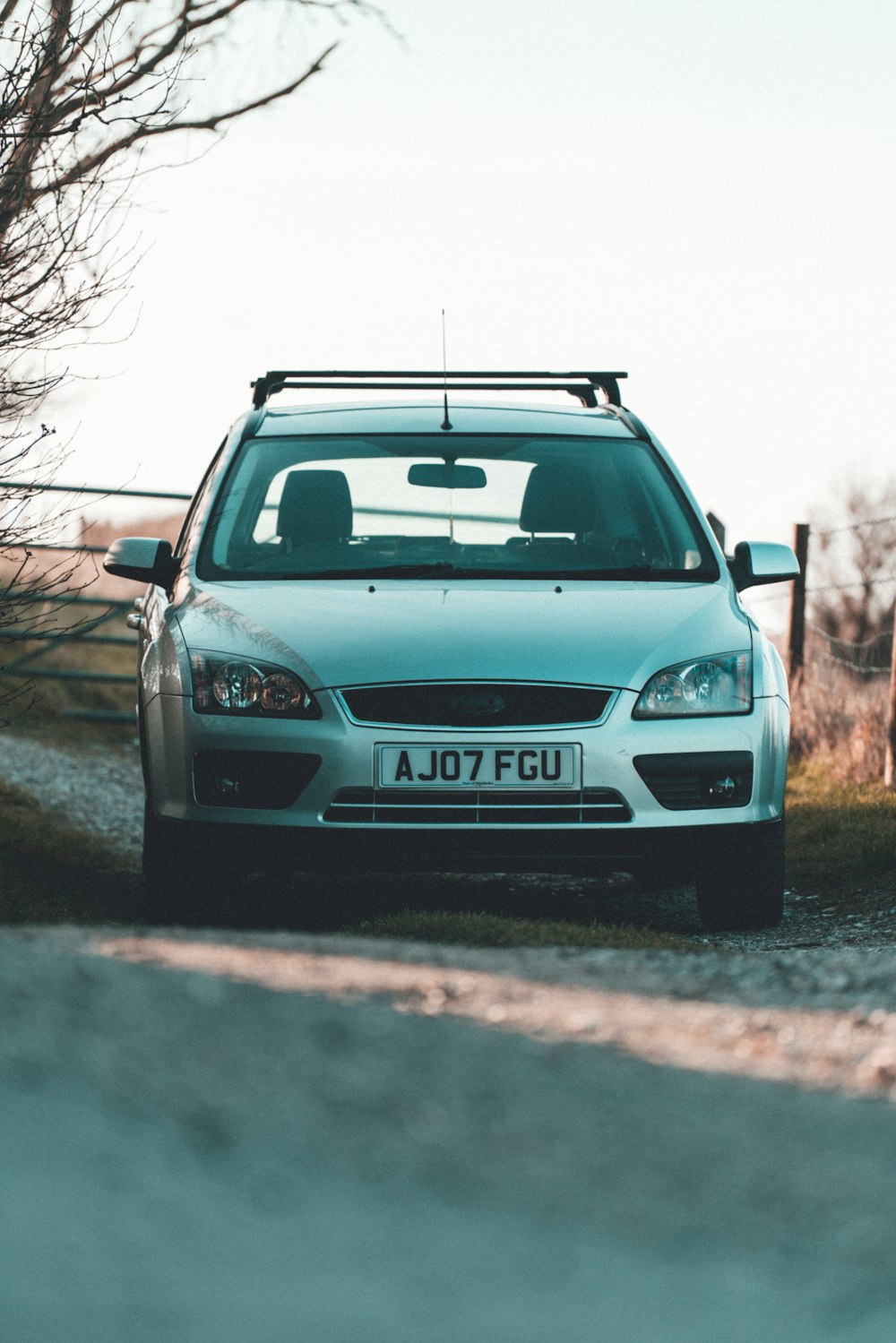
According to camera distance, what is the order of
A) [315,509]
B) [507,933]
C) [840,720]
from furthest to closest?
[840,720], [315,509], [507,933]

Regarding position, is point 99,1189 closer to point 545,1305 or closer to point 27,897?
point 545,1305

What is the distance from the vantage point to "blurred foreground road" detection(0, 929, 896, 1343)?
2.19 m

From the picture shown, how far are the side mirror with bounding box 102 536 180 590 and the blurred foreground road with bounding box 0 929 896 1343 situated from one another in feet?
7.54

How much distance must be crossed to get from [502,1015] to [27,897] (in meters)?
3.63

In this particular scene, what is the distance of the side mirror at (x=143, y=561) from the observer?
5.75 m

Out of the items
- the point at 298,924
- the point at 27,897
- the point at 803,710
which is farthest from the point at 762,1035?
the point at 803,710

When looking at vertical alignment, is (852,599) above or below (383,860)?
below

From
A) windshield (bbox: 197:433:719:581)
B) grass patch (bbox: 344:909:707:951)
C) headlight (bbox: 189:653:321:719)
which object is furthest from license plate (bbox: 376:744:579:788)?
windshield (bbox: 197:433:719:581)

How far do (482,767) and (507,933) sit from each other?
0.50 meters

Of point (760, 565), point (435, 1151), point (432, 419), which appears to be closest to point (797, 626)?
point (432, 419)

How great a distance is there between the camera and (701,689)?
513 centimetres

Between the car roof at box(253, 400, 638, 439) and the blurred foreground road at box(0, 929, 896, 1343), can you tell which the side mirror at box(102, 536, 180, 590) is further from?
the blurred foreground road at box(0, 929, 896, 1343)

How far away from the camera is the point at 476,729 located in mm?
4957

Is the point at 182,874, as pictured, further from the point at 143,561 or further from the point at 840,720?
the point at 840,720
